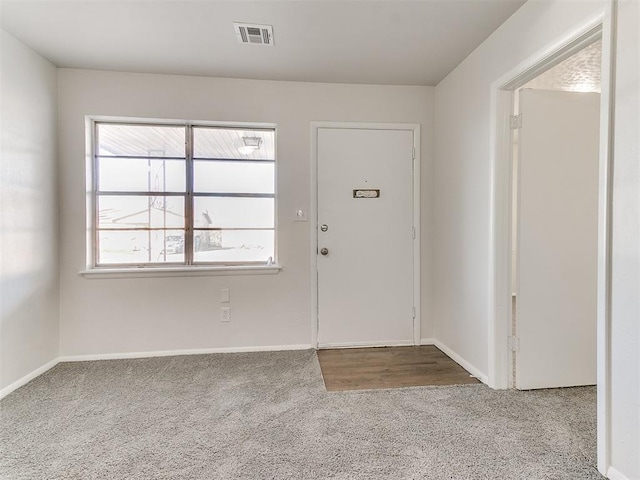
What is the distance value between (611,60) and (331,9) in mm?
1446

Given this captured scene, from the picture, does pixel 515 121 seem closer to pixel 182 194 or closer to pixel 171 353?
pixel 182 194

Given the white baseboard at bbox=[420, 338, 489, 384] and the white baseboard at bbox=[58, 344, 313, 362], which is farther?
the white baseboard at bbox=[58, 344, 313, 362]

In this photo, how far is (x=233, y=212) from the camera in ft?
9.87

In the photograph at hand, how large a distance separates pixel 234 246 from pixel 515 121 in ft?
7.93

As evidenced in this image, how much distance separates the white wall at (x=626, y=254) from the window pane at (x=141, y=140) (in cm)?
297

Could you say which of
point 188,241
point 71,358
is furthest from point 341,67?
point 71,358

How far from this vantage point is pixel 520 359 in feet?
7.33

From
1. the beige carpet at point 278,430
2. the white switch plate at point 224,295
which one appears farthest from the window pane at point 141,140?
the beige carpet at point 278,430

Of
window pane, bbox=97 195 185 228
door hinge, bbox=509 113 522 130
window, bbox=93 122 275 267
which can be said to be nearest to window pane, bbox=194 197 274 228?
window, bbox=93 122 275 267

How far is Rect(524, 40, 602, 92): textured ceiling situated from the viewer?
233cm

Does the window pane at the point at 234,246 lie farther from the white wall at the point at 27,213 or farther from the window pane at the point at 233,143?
the white wall at the point at 27,213

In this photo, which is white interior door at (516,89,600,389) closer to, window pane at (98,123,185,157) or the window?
the window

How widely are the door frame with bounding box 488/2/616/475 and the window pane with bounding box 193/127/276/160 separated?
6.11ft

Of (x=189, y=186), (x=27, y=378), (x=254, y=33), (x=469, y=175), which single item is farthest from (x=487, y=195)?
(x=27, y=378)
